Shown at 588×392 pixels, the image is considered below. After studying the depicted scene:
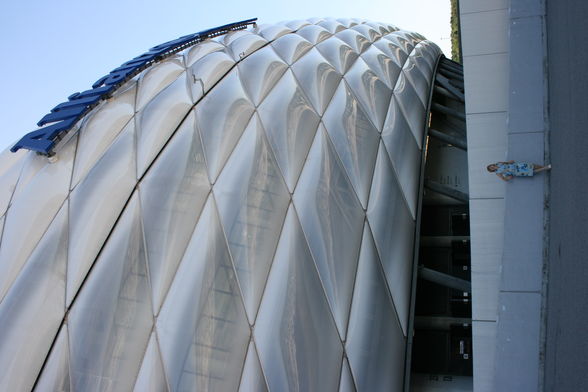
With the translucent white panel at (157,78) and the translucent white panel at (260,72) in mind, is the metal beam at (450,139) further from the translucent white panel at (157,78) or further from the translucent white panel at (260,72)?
the translucent white panel at (157,78)

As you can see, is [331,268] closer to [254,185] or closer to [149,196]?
[254,185]

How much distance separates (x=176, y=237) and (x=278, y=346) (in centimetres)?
273

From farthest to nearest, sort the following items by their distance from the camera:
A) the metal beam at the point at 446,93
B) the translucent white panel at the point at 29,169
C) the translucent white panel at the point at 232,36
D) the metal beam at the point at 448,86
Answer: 1. the translucent white panel at the point at 232,36
2. the metal beam at the point at 446,93
3. the metal beam at the point at 448,86
4. the translucent white panel at the point at 29,169

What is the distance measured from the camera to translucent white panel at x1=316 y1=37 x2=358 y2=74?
14.3 m

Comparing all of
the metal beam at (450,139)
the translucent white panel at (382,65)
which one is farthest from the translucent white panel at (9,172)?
the metal beam at (450,139)

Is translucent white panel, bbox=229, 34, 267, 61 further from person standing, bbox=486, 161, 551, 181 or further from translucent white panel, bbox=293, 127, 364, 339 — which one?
person standing, bbox=486, 161, 551, 181

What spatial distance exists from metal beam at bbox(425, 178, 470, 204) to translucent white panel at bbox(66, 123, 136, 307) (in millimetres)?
6372

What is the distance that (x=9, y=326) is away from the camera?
9.67 metres

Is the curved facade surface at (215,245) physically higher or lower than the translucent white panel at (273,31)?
lower

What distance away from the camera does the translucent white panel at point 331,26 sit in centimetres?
1752

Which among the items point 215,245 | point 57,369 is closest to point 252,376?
point 215,245

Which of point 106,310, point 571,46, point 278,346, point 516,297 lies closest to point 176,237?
point 106,310

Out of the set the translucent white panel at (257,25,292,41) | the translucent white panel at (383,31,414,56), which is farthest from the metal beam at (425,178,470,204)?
the translucent white panel at (257,25,292,41)

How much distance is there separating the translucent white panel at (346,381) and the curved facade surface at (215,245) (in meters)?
0.03
